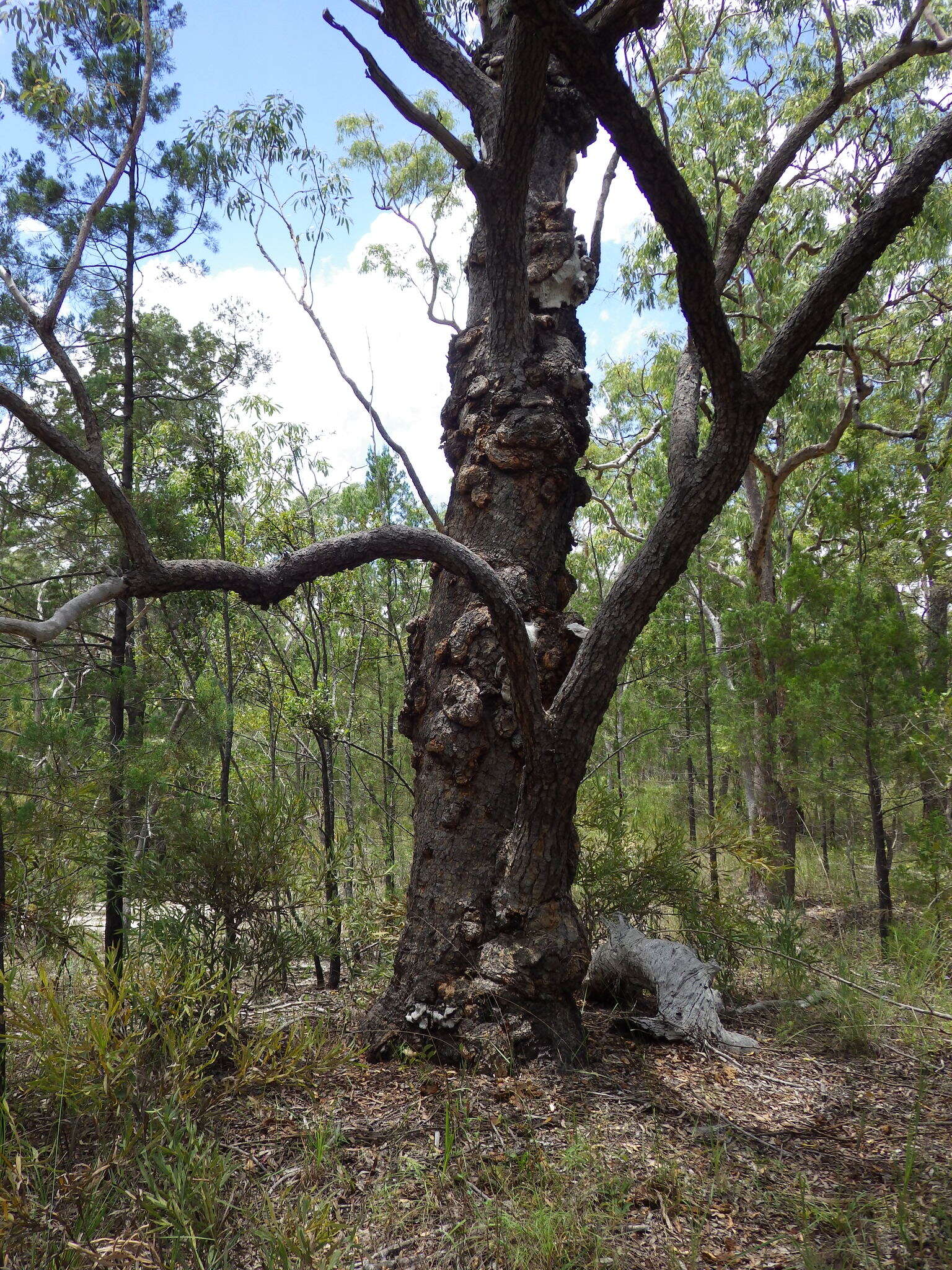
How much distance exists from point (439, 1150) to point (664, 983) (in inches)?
53.0

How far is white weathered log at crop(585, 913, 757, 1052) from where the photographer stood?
309cm

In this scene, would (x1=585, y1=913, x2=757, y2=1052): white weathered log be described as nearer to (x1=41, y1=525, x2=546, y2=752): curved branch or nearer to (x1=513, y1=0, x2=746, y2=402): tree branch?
(x1=41, y1=525, x2=546, y2=752): curved branch

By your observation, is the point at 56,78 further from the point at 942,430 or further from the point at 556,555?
the point at 942,430

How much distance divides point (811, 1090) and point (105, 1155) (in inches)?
85.0

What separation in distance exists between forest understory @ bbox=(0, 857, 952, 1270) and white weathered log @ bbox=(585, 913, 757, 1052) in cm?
8

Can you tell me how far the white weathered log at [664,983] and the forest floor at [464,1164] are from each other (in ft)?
0.72

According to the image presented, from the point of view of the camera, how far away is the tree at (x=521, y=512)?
7.76 feet

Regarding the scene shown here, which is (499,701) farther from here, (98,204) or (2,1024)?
(98,204)

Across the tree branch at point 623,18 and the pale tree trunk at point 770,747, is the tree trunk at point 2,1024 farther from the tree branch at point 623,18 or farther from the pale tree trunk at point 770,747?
the pale tree trunk at point 770,747

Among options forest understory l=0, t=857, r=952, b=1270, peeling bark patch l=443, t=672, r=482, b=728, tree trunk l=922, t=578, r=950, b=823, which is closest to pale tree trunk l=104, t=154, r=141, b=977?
forest understory l=0, t=857, r=952, b=1270

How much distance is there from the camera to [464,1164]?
6.88 feet

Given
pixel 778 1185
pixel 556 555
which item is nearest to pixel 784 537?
pixel 556 555

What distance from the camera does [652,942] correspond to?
135 inches

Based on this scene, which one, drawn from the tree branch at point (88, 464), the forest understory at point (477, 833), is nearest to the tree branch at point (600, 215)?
the forest understory at point (477, 833)
